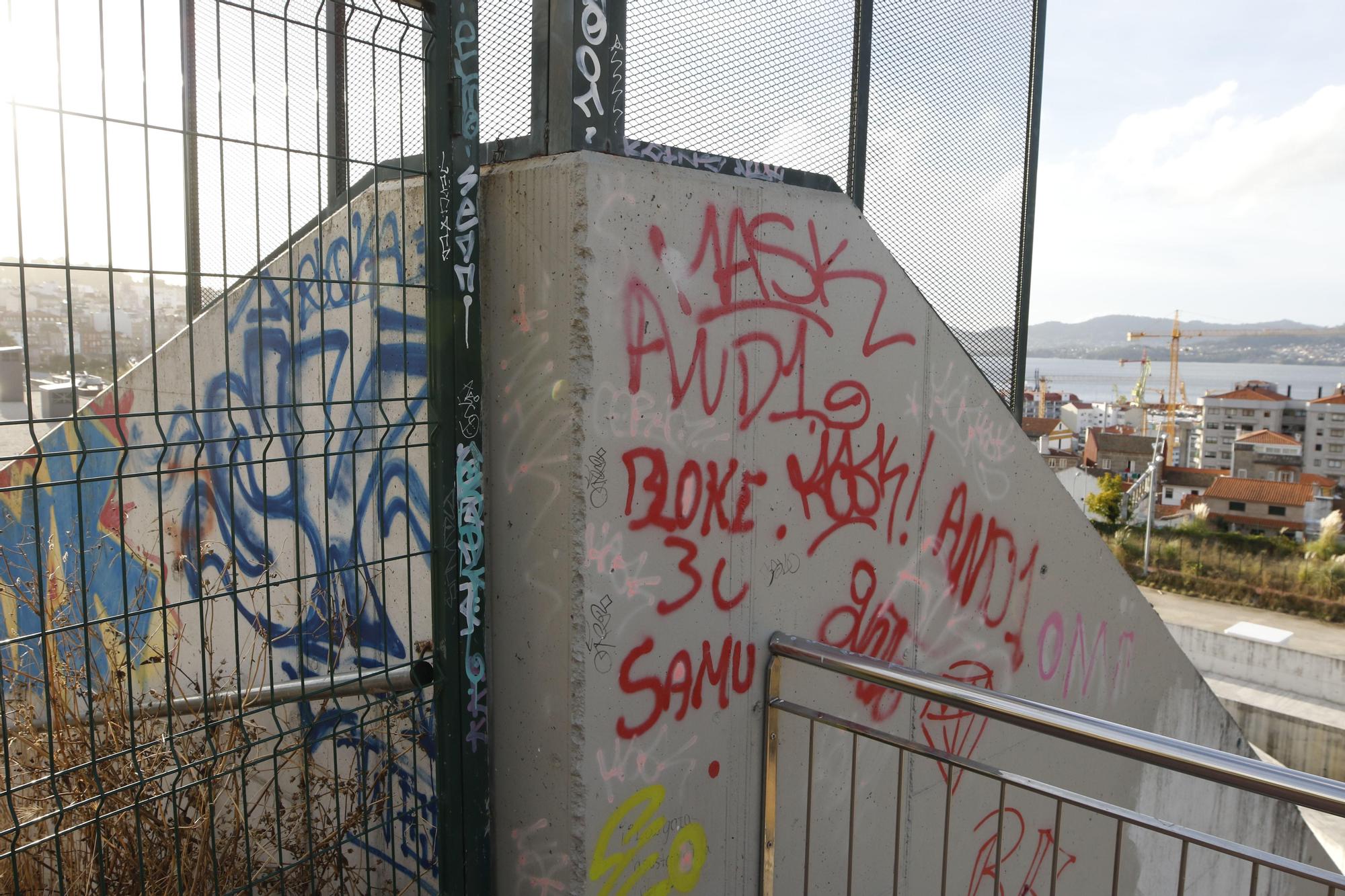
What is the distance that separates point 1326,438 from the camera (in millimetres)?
88688

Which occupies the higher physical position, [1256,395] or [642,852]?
[642,852]

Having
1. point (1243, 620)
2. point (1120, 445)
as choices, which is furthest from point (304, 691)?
point (1120, 445)

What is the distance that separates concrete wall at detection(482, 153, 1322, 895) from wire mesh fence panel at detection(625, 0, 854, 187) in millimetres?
281

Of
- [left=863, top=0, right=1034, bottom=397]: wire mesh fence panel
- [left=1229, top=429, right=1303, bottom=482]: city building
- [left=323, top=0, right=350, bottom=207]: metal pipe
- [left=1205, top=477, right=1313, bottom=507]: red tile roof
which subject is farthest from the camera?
[left=1229, top=429, right=1303, bottom=482]: city building

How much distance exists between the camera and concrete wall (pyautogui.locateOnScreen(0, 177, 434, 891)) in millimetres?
2721

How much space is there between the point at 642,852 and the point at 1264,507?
237 ft

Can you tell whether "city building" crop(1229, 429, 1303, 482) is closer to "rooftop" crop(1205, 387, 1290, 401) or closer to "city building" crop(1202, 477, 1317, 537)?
"rooftop" crop(1205, 387, 1290, 401)

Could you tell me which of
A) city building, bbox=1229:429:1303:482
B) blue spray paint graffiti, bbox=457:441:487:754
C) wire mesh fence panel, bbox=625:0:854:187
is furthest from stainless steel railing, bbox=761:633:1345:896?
city building, bbox=1229:429:1303:482

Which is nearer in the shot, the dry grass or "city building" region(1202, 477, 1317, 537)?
the dry grass

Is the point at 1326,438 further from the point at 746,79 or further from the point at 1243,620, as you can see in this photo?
the point at 746,79

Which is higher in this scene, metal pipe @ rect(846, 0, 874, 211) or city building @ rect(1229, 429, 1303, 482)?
metal pipe @ rect(846, 0, 874, 211)

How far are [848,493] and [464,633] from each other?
149cm

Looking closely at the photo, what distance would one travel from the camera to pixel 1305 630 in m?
43.2

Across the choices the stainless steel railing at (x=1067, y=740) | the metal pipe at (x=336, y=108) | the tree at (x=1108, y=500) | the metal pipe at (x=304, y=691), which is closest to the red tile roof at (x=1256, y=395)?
the tree at (x=1108, y=500)
